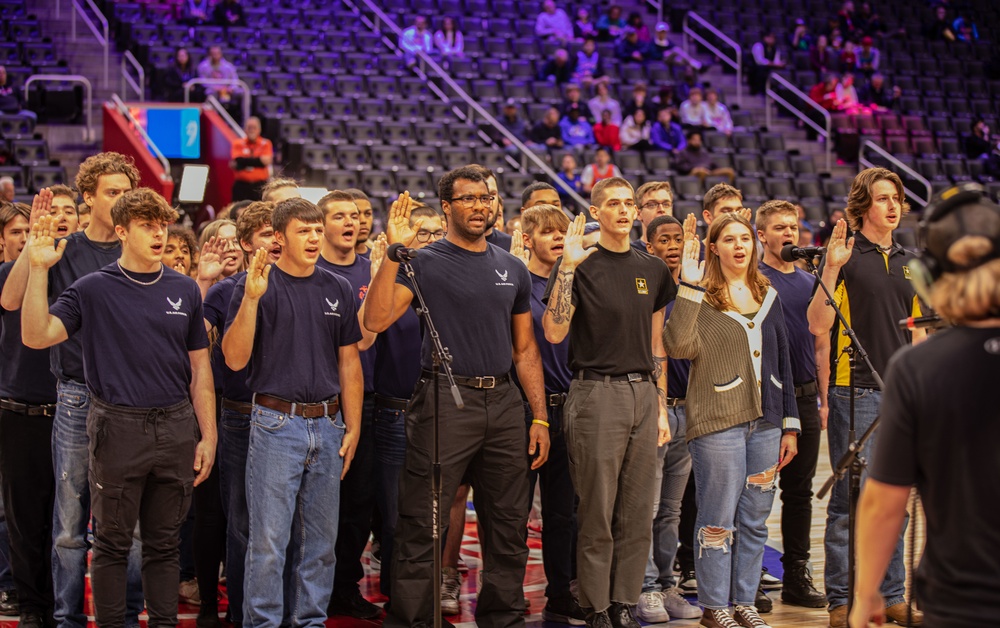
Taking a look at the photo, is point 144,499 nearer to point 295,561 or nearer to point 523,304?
point 295,561

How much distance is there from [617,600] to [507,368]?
1.02 meters

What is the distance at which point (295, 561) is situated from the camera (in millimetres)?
4453

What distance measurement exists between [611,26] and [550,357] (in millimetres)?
12645

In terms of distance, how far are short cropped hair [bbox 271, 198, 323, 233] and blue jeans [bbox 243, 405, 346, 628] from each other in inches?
27.4

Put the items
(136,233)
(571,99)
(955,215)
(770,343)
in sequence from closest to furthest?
(955,215)
(136,233)
(770,343)
(571,99)

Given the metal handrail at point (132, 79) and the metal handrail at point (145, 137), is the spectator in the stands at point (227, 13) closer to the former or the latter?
the metal handrail at point (132, 79)

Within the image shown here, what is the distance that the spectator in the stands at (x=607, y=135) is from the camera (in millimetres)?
13898

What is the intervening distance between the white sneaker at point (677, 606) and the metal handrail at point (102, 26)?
35.1 feet

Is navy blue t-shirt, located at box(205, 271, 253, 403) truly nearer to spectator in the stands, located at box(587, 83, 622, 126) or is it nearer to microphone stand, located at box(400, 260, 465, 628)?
microphone stand, located at box(400, 260, 465, 628)

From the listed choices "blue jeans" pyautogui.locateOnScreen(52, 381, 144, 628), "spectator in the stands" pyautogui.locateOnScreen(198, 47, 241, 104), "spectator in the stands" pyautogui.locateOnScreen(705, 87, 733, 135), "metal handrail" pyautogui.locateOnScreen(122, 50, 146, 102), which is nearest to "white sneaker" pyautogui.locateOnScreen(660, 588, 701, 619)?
"blue jeans" pyautogui.locateOnScreen(52, 381, 144, 628)

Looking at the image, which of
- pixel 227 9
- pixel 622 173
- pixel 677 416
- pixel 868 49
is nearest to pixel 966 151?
pixel 868 49

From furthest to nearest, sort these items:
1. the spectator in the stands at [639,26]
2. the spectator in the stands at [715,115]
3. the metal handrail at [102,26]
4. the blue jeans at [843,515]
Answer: the spectator in the stands at [639,26] → the spectator in the stands at [715,115] → the metal handrail at [102,26] → the blue jeans at [843,515]

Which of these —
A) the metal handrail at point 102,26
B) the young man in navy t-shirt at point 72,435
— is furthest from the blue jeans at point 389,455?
the metal handrail at point 102,26

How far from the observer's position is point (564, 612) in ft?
16.3
